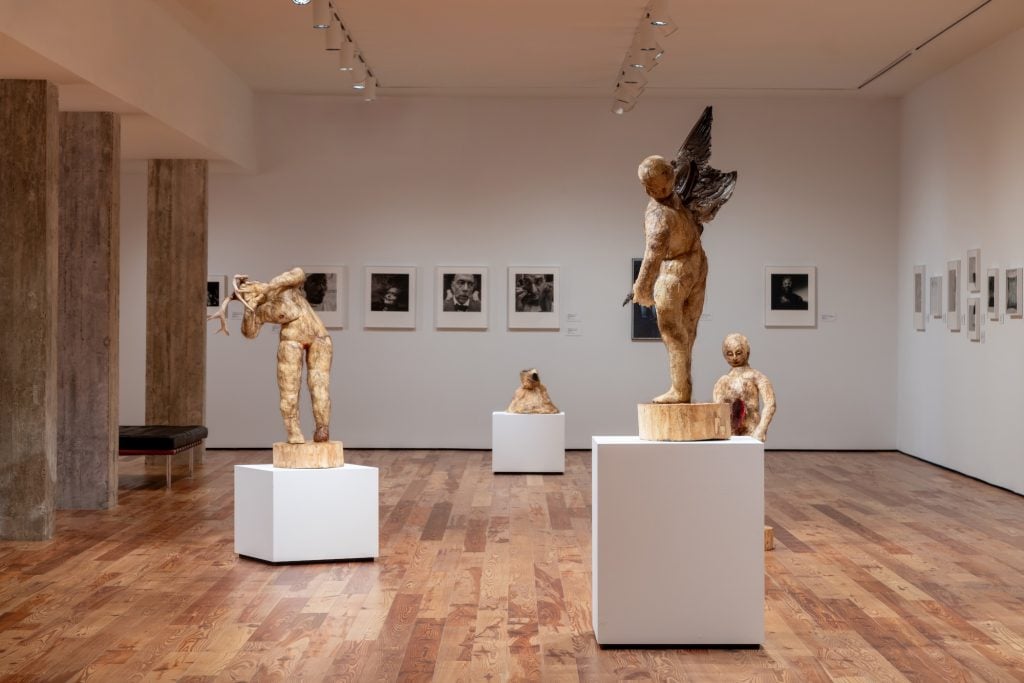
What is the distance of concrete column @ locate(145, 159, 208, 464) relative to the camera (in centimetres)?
1475

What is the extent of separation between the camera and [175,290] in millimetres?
14773

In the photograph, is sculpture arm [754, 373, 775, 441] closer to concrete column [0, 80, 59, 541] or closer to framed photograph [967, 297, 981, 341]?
concrete column [0, 80, 59, 541]

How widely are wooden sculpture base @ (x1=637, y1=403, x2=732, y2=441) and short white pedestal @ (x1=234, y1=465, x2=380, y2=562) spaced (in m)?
2.90

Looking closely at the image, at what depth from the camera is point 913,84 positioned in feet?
52.4

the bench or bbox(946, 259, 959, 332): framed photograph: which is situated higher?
bbox(946, 259, 959, 332): framed photograph

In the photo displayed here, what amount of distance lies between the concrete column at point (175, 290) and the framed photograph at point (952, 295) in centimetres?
931

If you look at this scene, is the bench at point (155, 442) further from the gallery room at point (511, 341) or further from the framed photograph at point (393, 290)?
the framed photograph at point (393, 290)

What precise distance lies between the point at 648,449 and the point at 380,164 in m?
11.6

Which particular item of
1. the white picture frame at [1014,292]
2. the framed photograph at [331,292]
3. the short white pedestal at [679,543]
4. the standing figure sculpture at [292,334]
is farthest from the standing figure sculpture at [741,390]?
the framed photograph at [331,292]

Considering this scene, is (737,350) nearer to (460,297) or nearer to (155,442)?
(155,442)

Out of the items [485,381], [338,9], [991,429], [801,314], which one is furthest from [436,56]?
[991,429]

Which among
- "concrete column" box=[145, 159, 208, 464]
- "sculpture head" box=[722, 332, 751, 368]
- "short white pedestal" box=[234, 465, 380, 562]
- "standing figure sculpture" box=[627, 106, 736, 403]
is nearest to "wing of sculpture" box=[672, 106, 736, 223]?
"standing figure sculpture" box=[627, 106, 736, 403]

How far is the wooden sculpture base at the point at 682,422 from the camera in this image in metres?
6.14

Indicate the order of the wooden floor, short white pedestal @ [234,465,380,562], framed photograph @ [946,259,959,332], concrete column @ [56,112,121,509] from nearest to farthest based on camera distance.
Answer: the wooden floor, short white pedestal @ [234,465,380,562], concrete column @ [56,112,121,509], framed photograph @ [946,259,959,332]
